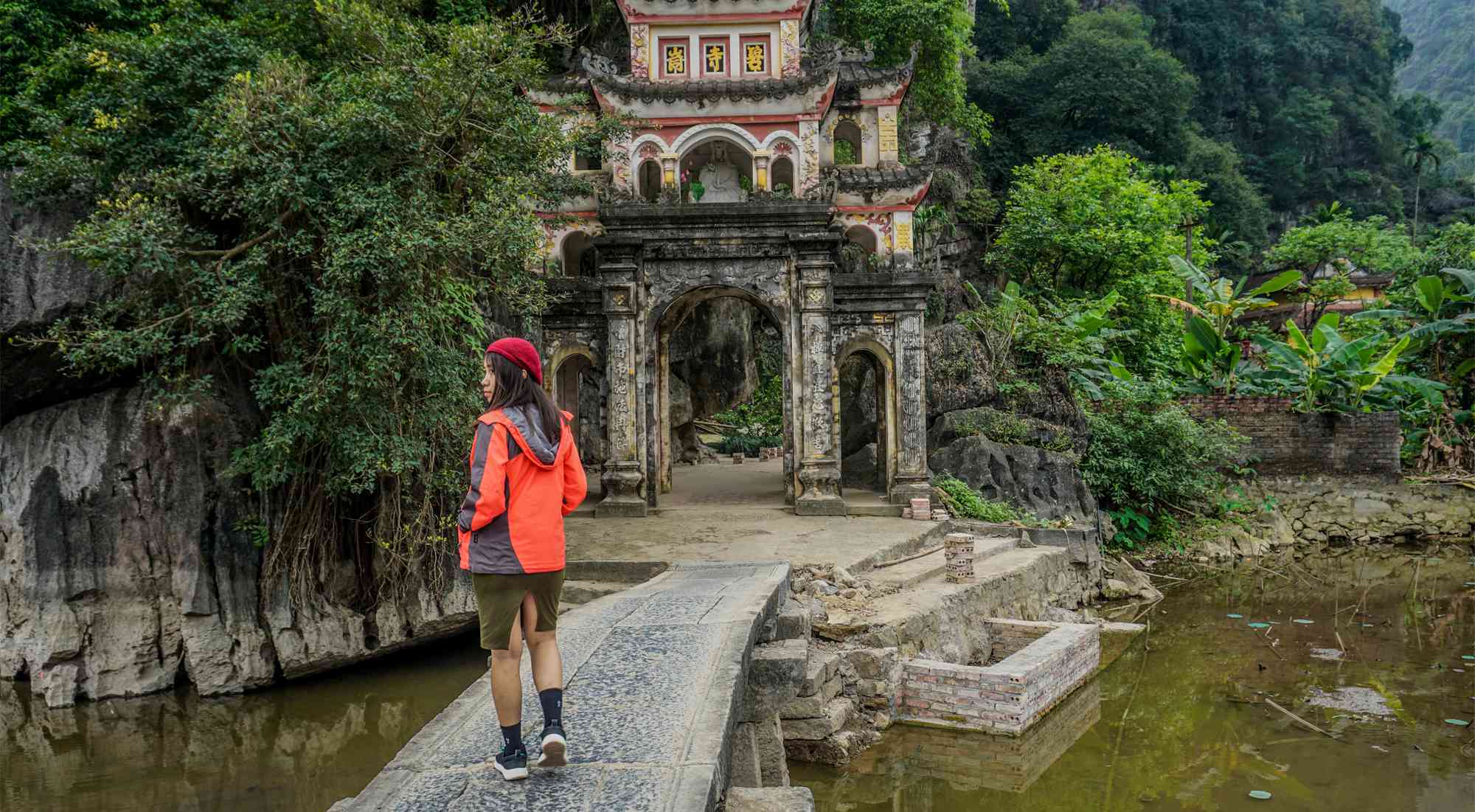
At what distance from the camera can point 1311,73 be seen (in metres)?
40.1

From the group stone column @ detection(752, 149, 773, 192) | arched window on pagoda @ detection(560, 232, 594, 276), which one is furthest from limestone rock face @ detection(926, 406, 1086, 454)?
arched window on pagoda @ detection(560, 232, 594, 276)

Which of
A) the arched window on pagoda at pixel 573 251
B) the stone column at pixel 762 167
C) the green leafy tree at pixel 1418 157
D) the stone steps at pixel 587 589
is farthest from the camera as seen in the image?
the green leafy tree at pixel 1418 157

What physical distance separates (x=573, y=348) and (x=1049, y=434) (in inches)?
303

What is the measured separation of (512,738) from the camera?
3520 mm

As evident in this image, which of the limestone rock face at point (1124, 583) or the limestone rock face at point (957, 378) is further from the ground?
the limestone rock face at point (957, 378)

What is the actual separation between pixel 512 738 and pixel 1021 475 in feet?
38.8

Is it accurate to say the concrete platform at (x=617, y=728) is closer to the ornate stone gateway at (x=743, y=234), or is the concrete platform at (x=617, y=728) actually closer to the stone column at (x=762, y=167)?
the ornate stone gateway at (x=743, y=234)

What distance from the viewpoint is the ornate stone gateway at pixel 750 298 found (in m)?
12.6

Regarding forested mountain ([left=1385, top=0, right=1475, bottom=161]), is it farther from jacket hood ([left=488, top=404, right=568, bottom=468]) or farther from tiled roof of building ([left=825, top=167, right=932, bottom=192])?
jacket hood ([left=488, top=404, right=568, bottom=468])

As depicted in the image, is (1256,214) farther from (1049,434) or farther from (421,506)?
(421,506)

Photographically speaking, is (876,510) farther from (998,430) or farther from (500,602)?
(500,602)

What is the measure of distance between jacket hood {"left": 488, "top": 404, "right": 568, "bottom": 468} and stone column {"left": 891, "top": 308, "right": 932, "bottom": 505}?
386 inches

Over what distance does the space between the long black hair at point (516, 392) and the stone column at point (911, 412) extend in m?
9.77

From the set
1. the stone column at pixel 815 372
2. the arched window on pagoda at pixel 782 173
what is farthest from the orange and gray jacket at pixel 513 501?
the arched window on pagoda at pixel 782 173
